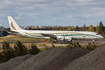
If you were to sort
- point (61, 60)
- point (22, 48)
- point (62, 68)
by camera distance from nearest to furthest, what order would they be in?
point (62, 68)
point (61, 60)
point (22, 48)

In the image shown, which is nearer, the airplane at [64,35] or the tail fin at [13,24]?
the airplane at [64,35]

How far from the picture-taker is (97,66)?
11.2m

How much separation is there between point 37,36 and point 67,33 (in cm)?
1288

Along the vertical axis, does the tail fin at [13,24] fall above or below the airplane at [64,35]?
above

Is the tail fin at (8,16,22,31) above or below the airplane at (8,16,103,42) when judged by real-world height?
above

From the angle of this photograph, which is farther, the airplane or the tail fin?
the tail fin

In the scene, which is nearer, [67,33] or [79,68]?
[79,68]

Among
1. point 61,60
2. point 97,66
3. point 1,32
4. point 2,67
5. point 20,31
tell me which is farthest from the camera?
point 1,32

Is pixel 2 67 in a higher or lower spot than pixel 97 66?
lower

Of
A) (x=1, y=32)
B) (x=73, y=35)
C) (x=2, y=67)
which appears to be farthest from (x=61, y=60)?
(x=1, y=32)

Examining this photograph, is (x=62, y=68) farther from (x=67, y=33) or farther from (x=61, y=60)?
(x=67, y=33)

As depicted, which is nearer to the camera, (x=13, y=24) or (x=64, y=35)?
(x=64, y=35)

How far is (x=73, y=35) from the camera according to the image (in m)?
58.8

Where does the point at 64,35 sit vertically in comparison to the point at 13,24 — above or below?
below
